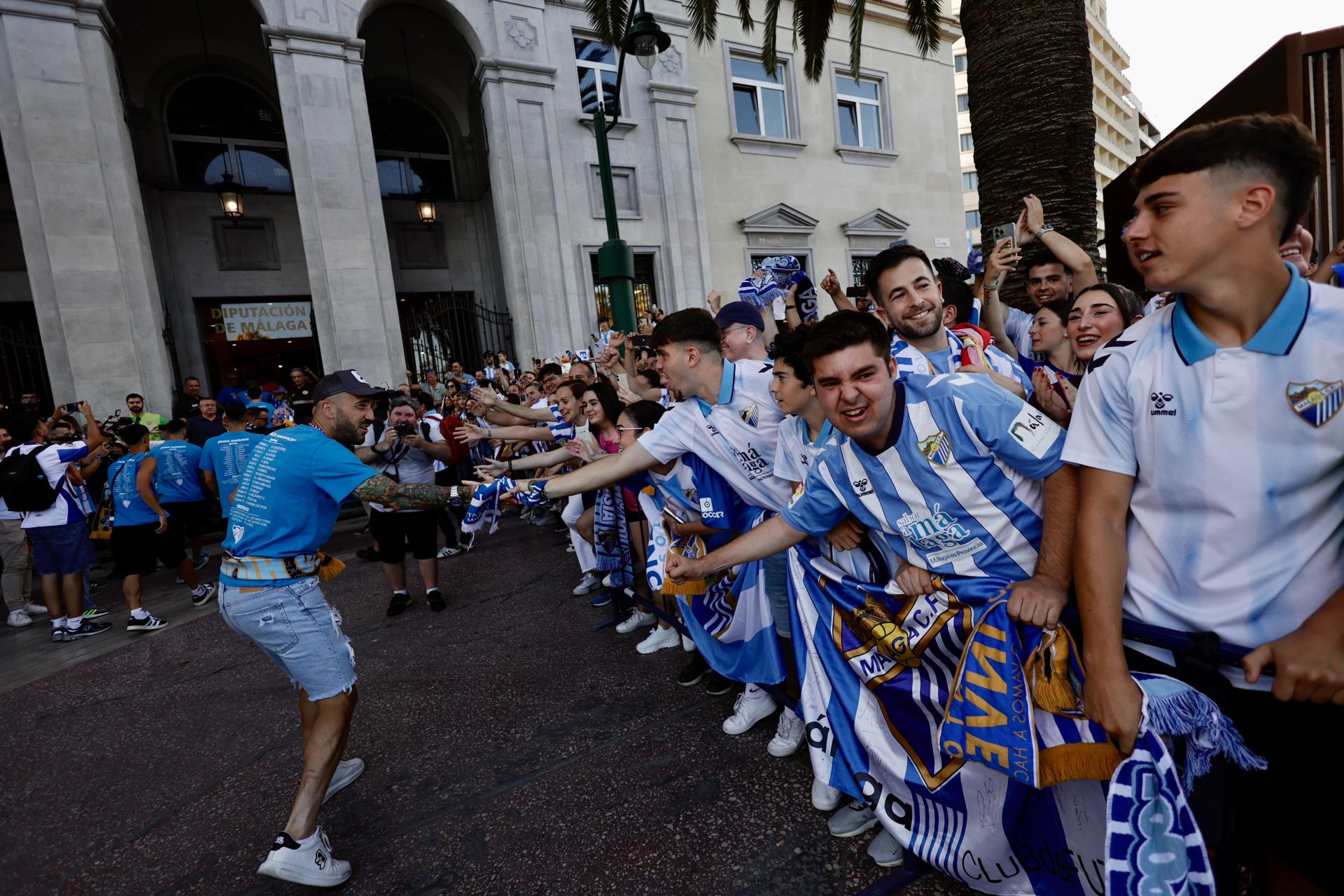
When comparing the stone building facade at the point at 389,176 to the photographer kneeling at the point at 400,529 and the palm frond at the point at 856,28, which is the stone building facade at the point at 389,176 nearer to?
the palm frond at the point at 856,28

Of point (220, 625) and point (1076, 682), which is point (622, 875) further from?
point (220, 625)

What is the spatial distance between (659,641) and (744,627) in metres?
1.28

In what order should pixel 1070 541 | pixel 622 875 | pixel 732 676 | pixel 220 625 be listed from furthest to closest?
pixel 220 625, pixel 732 676, pixel 622 875, pixel 1070 541

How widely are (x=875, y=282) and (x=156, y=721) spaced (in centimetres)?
550

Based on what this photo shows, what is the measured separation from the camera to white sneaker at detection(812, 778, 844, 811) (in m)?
2.70

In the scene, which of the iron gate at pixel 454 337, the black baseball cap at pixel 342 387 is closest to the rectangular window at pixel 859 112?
the iron gate at pixel 454 337

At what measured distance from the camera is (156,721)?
4.31 meters

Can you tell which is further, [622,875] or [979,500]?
[622,875]

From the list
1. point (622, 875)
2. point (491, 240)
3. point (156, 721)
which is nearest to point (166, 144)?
point (491, 240)

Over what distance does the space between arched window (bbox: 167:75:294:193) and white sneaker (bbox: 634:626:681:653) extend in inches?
625

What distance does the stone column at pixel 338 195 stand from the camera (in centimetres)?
1203

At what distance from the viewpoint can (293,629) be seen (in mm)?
Answer: 2848

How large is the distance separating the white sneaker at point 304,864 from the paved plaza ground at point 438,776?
10cm

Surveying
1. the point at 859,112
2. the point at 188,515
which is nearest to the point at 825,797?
the point at 188,515
